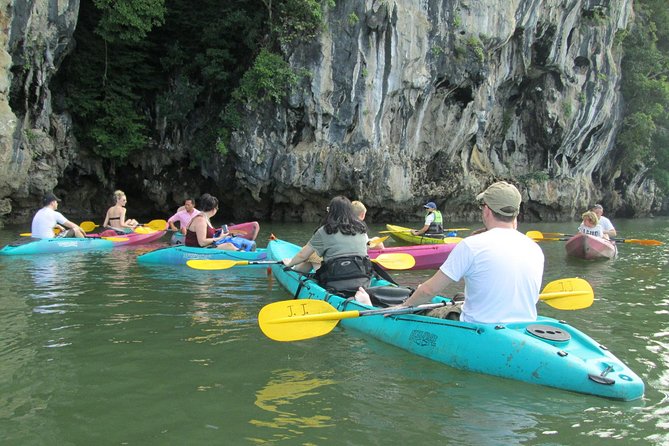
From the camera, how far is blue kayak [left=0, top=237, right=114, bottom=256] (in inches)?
404

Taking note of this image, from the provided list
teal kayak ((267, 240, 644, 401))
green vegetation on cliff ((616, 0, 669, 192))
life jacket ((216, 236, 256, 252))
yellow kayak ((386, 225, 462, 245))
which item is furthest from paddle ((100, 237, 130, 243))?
green vegetation on cliff ((616, 0, 669, 192))

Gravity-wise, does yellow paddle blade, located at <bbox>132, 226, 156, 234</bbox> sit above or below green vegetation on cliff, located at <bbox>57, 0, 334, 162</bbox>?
below

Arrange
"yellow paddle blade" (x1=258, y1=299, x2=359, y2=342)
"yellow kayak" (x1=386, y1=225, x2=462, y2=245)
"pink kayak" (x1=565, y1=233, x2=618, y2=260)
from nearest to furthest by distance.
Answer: "yellow paddle blade" (x1=258, y1=299, x2=359, y2=342) → "pink kayak" (x1=565, y1=233, x2=618, y2=260) → "yellow kayak" (x1=386, y1=225, x2=462, y2=245)

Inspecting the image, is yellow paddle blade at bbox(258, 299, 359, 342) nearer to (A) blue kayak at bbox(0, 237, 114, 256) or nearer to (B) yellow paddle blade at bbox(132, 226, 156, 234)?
(A) blue kayak at bbox(0, 237, 114, 256)

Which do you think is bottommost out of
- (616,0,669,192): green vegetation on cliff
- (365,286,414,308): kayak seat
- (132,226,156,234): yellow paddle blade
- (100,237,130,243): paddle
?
(100,237,130,243): paddle

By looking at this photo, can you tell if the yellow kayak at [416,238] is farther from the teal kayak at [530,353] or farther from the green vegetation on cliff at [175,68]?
the green vegetation on cliff at [175,68]

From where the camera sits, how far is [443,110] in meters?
23.9

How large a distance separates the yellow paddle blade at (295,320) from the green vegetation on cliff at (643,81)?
31.9m

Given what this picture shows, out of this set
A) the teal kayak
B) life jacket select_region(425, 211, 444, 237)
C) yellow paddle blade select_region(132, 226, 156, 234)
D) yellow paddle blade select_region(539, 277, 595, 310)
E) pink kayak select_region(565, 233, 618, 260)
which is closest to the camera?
the teal kayak

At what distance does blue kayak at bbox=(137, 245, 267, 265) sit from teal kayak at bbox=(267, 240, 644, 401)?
5.19 m

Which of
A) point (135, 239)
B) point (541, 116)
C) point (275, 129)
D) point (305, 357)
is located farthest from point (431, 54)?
point (305, 357)

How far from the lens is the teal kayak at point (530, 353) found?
3691 millimetres

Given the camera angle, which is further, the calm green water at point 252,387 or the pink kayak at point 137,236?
the pink kayak at point 137,236

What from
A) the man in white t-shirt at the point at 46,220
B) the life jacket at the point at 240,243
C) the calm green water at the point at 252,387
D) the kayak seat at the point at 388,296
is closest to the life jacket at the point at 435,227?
the life jacket at the point at 240,243
